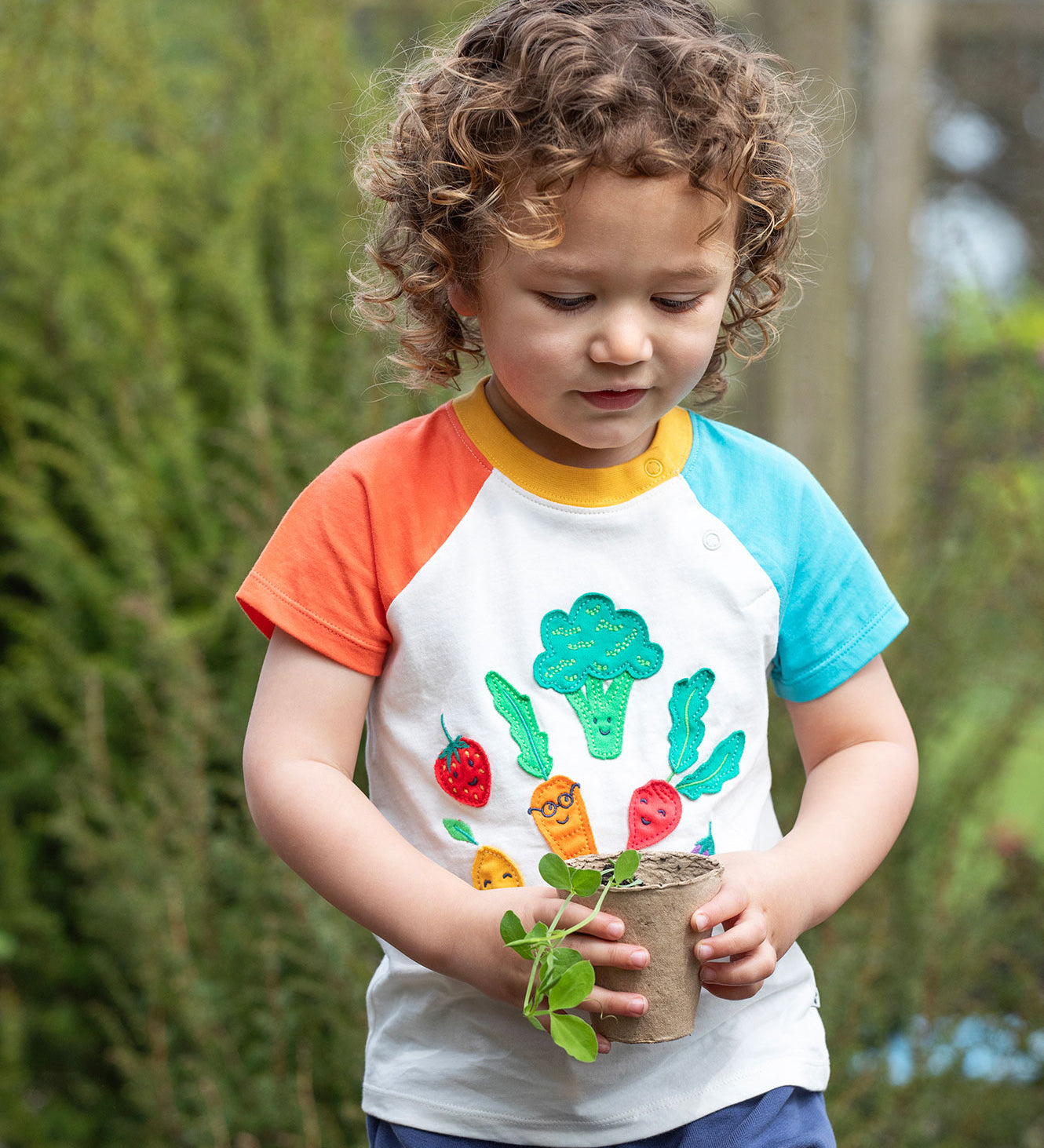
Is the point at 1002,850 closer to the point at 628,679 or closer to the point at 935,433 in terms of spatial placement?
the point at 935,433

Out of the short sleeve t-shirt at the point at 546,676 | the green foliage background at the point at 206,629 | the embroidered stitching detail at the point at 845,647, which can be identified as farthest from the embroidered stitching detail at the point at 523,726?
the green foliage background at the point at 206,629

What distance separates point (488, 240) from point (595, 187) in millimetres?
145

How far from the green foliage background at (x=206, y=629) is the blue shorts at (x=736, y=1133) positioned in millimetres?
809

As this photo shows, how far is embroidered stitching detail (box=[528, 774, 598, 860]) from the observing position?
132 centimetres

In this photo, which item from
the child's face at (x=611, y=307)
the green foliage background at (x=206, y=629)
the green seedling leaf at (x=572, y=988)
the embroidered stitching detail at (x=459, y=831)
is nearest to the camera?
the green seedling leaf at (x=572, y=988)

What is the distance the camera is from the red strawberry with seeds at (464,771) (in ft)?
4.36

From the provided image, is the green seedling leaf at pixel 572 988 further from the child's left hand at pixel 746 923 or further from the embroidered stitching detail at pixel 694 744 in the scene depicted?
the embroidered stitching detail at pixel 694 744

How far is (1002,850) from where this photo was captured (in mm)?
3096

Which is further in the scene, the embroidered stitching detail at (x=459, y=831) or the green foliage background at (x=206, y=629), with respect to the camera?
the green foliage background at (x=206, y=629)

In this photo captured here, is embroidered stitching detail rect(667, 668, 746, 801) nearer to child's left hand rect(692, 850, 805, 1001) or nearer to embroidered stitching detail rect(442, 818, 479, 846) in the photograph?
child's left hand rect(692, 850, 805, 1001)

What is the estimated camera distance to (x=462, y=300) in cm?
143

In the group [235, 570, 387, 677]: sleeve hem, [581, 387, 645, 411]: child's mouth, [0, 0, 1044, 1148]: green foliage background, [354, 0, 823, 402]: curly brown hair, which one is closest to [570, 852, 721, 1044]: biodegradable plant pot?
[235, 570, 387, 677]: sleeve hem

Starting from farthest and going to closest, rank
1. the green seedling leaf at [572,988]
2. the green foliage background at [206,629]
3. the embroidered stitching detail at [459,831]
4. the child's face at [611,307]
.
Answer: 1. the green foliage background at [206,629]
2. the embroidered stitching detail at [459,831]
3. the child's face at [611,307]
4. the green seedling leaf at [572,988]

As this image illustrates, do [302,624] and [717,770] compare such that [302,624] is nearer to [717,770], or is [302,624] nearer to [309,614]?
[309,614]
